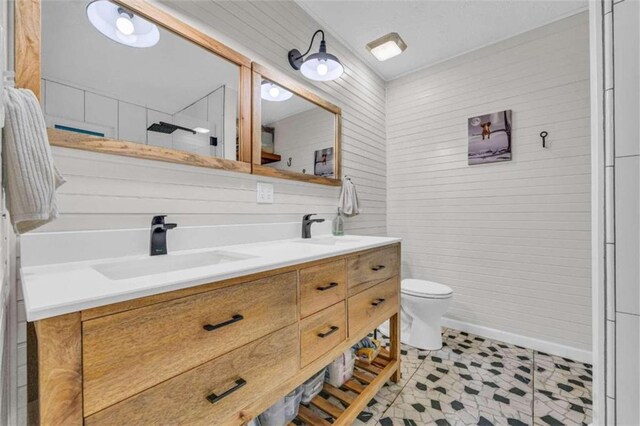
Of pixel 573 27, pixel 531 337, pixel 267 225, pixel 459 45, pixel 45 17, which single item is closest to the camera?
pixel 45 17

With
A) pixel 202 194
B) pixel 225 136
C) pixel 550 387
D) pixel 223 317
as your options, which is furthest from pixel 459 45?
pixel 223 317

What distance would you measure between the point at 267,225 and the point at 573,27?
2.77m

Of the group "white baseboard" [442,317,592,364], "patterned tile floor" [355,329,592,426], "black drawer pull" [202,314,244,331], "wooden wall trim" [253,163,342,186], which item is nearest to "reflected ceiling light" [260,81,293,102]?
"wooden wall trim" [253,163,342,186]

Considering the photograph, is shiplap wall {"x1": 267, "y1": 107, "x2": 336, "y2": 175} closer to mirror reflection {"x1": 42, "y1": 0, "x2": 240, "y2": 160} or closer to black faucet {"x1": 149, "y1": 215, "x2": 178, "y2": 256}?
mirror reflection {"x1": 42, "y1": 0, "x2": 240, "y2": 160}

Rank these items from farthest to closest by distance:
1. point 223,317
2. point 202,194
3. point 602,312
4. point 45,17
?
point 202,194
point 45,17
point 223,317
point 602,312

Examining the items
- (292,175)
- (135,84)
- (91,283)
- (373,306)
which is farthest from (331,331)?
(135,84)

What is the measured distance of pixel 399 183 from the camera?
2.96 meters

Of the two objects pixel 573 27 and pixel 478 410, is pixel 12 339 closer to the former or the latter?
pixel 478 410

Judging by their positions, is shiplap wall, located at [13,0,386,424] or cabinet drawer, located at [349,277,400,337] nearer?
shiplap wall, located at [13,0,386,424]

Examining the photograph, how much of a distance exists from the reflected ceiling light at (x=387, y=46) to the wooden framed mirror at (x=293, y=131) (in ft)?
2.07

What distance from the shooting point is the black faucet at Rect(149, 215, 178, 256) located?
1151 mm

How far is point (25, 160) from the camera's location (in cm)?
63

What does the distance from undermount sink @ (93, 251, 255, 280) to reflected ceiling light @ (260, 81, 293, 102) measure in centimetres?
102

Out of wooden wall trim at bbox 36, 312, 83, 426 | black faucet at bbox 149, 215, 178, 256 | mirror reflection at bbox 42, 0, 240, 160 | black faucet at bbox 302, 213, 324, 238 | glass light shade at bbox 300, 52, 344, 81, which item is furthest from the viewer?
black faucet at bbox 302, 213, 324, 238
